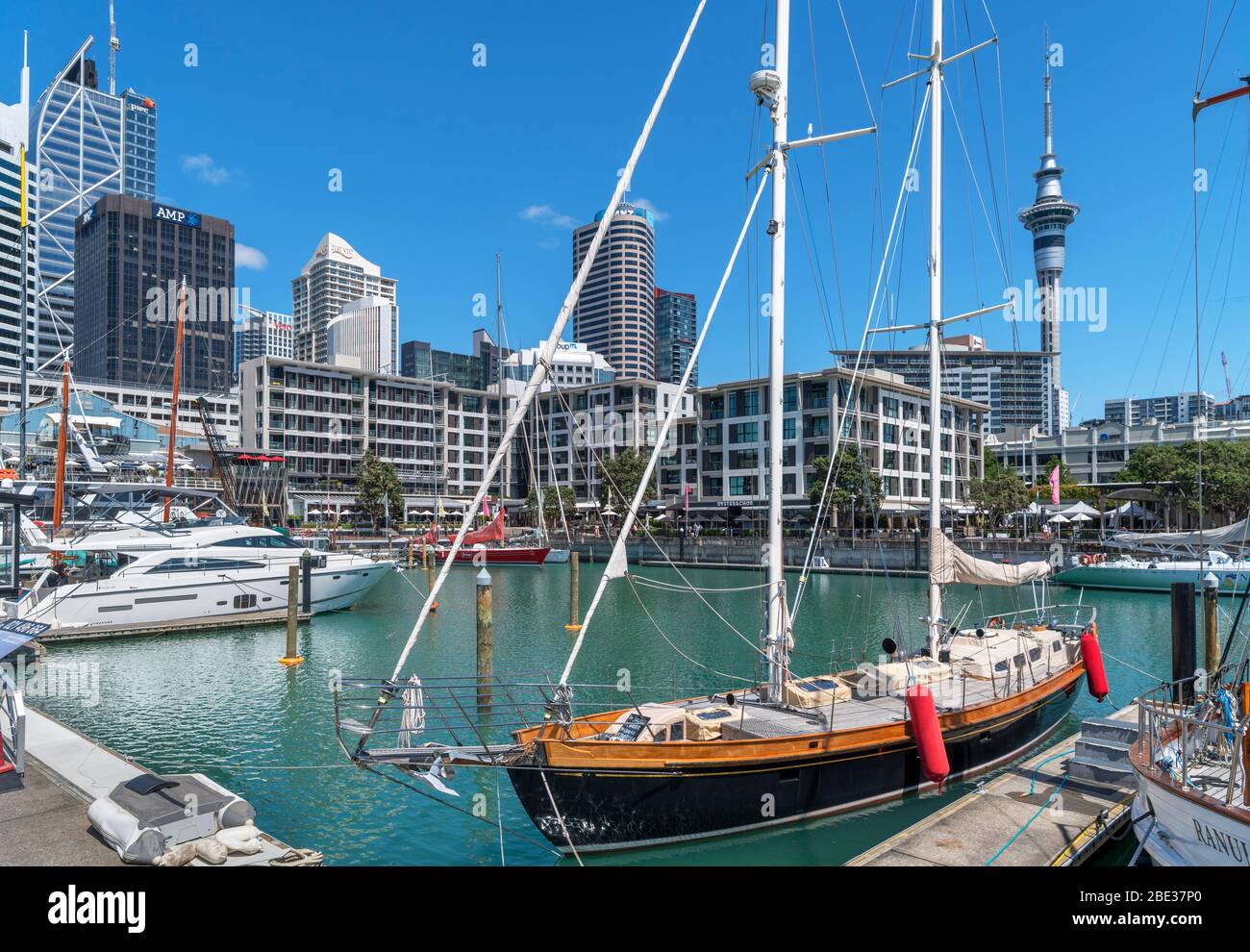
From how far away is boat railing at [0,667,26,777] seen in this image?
11836 millimetres

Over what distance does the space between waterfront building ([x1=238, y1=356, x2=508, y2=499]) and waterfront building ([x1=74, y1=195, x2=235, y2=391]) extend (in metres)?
77.7

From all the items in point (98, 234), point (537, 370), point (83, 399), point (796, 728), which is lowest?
point (796, 728)

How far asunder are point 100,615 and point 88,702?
11160 mm

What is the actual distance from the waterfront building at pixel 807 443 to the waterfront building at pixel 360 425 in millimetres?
33187

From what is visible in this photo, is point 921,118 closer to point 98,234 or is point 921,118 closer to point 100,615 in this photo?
point 100,615

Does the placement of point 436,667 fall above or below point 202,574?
below

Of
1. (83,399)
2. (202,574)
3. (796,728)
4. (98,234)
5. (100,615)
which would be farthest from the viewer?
(98,234)

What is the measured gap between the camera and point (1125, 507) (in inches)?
2965

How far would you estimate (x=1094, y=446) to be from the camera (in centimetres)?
11656

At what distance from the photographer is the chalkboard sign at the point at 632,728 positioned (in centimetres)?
1277

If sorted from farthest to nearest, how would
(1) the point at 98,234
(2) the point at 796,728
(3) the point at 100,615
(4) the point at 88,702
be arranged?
(1) the point at 98,234, (3) the point at 100,615, (4) the point at 88,702, (2) the point at 796,728

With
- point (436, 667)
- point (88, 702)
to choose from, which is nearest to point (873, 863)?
point (436, 667)

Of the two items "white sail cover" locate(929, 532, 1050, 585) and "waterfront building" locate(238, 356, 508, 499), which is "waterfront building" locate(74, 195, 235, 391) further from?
"white sail cover" locate(929, 532, 1050, 585)

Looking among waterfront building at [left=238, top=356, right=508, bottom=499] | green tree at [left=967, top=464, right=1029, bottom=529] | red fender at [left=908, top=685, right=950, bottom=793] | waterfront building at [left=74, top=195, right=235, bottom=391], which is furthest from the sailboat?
waterfront building at [left=74, top=195, right=235, bottom=391]
